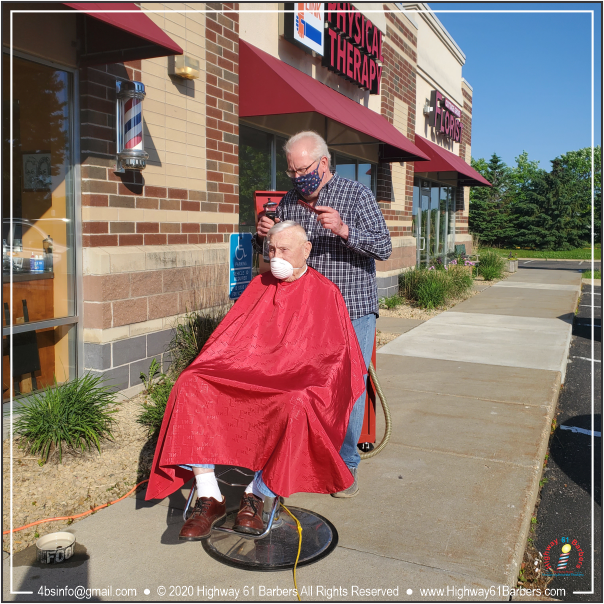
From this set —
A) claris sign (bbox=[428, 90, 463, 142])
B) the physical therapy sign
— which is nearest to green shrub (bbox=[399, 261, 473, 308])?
the physical therapy sign

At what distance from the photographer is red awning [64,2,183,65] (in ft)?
14.9

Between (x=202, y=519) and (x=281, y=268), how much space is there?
4.40 feet

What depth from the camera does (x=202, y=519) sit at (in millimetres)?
2957

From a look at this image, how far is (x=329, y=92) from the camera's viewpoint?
9086 millimetres

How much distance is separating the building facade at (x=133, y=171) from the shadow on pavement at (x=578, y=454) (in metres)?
3.65

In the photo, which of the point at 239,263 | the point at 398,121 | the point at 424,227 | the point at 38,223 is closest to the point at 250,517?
the point at 38,223

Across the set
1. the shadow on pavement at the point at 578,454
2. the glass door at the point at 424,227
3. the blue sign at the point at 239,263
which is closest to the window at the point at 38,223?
the blue sign at the point at 239,263

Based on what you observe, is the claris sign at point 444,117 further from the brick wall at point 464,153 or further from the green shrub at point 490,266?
the green shrub at point 490,266

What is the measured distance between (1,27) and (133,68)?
4.47 ft

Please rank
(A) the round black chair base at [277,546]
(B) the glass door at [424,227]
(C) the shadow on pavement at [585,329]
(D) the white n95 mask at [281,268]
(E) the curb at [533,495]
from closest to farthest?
(A) the round black chair base at [277,546] → (E) the curb at [533,495] → (D) the white n95 mask at [281,268] → (C) the shadow on pavement at [585,329] → (B) the glass door at [424,227]

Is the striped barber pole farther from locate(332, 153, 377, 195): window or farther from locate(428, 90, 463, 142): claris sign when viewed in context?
locate(428, 90, 463, 142): claris sign

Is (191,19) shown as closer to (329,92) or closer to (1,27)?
(1,27)

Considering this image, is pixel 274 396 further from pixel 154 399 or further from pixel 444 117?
pixel 444 117

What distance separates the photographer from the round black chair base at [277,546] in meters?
2.95
